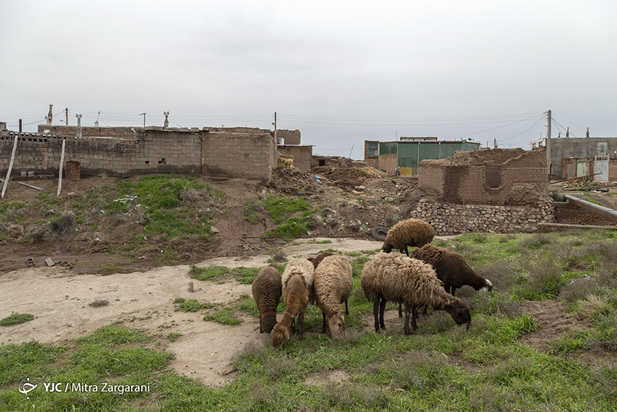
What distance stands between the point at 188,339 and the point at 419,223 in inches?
277

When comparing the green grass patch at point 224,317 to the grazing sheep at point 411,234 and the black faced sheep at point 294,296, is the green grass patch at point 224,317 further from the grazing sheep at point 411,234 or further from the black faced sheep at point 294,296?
the grazing sheep at point 411,234

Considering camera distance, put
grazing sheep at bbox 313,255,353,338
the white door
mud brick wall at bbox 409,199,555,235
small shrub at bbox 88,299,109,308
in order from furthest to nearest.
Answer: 1. the white door
2. mud brick wall at bbox 409,199,555,235
3. small shrub at bbox 88,299,109,308
4. grazing sheep at bbox 313,255,353,338

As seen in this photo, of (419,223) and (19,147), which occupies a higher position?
(19,147)

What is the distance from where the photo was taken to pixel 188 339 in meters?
7.36

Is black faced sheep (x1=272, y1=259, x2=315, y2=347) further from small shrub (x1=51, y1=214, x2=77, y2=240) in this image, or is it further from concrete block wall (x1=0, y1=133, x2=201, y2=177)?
concrete block wall (x1=0, y1=133, x2=201, y2=177)

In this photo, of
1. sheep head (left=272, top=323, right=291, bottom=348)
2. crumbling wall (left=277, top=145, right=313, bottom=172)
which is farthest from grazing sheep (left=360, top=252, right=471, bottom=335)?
crumbling wall (left=277, top=145, right=313, bottom=172)

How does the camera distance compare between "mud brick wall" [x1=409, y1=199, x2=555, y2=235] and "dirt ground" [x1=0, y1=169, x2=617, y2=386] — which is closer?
"dirt ground" [x1=0, y1=169, x2=617, y2=386]

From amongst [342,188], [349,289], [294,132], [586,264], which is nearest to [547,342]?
[349,289]

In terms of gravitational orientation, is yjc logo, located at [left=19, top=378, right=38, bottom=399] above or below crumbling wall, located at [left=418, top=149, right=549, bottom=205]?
below

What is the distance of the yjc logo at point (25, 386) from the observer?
538 cm

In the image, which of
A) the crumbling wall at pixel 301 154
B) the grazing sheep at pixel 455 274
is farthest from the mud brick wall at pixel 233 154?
the grazing sheep at pixel 455 274

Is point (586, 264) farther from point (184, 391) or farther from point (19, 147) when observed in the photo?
point (19, 147)

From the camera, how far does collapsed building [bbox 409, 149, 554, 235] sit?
19.3 metres

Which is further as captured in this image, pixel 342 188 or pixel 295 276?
pixel 342 188
